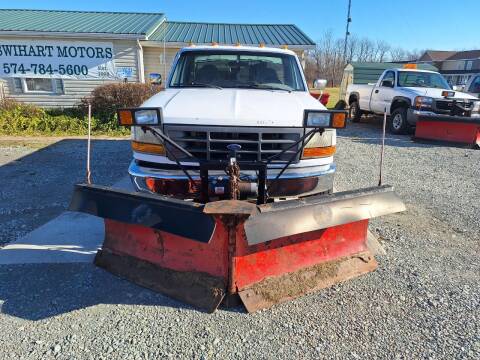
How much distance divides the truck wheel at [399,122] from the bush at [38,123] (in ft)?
27.6

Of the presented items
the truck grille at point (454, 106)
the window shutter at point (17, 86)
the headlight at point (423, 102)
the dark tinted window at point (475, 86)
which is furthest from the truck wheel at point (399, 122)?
the window shutter at point (17, 86)

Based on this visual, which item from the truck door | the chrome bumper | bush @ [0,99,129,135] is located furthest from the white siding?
the chrome bumper

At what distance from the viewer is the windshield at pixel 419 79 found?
11.3 meters

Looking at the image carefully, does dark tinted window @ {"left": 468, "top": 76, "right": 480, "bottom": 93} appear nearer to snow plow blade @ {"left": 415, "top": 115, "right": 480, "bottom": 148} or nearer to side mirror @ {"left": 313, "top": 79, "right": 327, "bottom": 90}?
snow plow blade @ {"left": 415, "top": 115, "right": 480, "bottom": 148}

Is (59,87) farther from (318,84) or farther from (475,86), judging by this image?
(475,86)

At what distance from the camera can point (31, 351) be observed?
7.35 ft

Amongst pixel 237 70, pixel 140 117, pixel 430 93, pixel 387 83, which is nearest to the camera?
pixel 140 117

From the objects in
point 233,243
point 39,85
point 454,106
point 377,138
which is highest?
point 39,85

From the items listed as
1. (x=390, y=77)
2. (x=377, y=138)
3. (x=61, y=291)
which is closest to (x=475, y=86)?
(x=390, y=77)

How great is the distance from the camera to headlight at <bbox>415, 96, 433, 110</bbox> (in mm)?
9992

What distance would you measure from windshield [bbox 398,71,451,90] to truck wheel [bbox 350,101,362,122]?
2363mm

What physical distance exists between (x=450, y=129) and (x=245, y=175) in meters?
8.78

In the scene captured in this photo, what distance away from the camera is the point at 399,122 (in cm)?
1093

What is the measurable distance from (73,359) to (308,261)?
72.7 inches
